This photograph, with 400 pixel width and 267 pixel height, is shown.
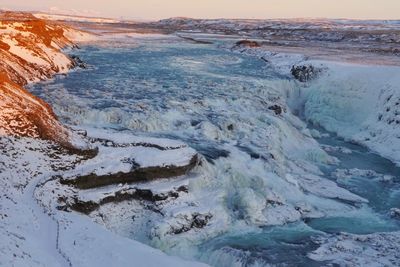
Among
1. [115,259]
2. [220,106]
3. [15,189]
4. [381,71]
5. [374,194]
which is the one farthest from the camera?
[381,71]

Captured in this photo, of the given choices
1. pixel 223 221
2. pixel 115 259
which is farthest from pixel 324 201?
pixel 115 259

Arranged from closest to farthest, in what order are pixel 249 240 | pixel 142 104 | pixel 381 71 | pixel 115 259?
pixel 115 259 → pixel 249 240 → pixel 142 104 → pixel 381 71

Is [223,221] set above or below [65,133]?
below

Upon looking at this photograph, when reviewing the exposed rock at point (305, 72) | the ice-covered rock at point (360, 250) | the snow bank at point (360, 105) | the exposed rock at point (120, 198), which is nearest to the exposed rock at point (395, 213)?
the ice-covered rock at point (360, 250)

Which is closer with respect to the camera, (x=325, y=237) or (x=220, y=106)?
(x=325, y=237)

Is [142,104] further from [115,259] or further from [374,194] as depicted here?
[115,259]

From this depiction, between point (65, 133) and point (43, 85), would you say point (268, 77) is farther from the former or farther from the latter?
point (65, 133)

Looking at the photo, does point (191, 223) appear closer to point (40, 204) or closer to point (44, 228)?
point (40, 204)

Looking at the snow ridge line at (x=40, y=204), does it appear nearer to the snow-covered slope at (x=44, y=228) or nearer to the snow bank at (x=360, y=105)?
the snow-covered slope at (x=44, y=228)
